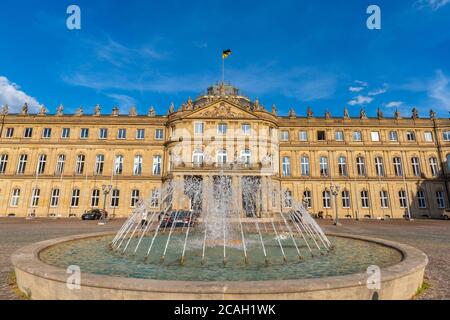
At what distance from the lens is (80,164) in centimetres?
4391

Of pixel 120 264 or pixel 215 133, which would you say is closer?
pixel 120 264

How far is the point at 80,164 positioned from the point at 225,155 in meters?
24.8

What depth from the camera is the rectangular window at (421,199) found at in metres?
42.7

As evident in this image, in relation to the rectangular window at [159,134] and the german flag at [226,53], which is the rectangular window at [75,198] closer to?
the rectangular window at [159,134]

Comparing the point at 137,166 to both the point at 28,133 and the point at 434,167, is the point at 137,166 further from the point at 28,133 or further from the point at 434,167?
the point at 434,167

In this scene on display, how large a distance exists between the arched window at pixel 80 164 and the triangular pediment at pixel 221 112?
19.5 meters

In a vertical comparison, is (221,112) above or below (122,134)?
above

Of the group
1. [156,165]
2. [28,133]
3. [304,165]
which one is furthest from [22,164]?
[304,165]

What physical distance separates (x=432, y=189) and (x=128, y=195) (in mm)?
50205

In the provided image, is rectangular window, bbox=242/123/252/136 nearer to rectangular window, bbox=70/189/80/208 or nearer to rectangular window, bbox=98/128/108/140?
rectangular window, bbox=98/128/108/140

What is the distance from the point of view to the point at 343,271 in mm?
7668

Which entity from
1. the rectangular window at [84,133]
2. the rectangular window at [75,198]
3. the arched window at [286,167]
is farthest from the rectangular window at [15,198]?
the arched window at [286,167]
